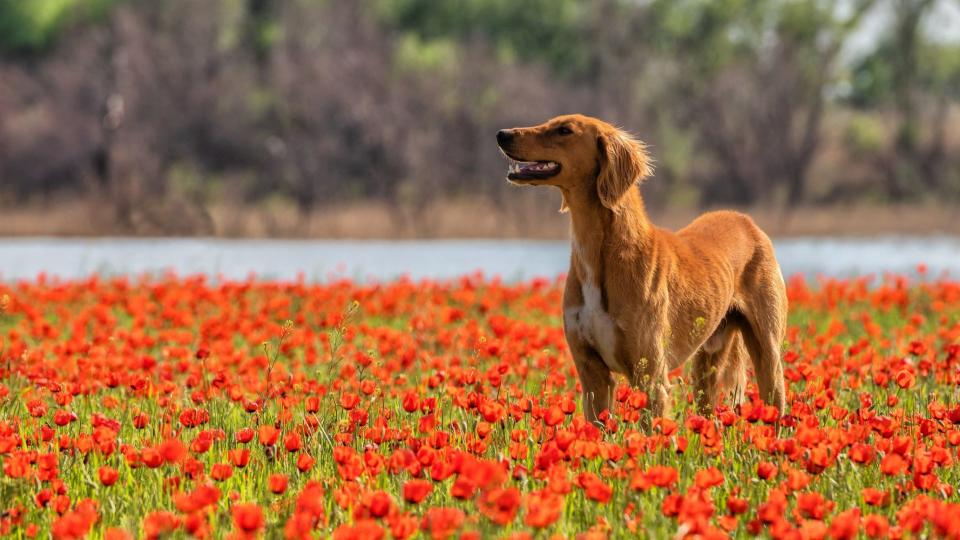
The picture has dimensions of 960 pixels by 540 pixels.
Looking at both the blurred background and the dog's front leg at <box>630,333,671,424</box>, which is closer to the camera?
the dog's front leg at <box>630,333,671,424</box>

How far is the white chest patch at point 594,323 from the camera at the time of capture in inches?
196

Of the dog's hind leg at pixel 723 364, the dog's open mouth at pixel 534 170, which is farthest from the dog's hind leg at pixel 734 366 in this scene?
the dog's open mouth at pixel 534 170

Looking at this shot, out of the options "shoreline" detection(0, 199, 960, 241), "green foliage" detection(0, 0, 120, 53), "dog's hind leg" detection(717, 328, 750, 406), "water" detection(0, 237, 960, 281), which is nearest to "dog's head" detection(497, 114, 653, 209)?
"dog's hind leg" detection(717, 328, 750, 406)

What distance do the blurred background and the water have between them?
223 cm

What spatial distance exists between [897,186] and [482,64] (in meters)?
14.9

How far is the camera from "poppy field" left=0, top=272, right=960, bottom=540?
3.04 metres

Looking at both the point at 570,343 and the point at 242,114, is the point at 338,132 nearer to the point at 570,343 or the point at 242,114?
the point at 242,114

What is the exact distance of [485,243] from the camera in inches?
1101

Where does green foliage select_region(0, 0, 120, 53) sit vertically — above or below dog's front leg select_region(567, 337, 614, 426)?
above

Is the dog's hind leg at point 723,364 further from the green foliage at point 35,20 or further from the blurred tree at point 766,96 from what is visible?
the green foliage at point 35,20

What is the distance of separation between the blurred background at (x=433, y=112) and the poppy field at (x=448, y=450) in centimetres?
2348

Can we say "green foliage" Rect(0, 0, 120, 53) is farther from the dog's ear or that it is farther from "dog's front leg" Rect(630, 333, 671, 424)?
"dog's front leg" Rect(630, 333, 671, 424)

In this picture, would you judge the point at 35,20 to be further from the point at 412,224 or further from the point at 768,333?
the point at 768,333

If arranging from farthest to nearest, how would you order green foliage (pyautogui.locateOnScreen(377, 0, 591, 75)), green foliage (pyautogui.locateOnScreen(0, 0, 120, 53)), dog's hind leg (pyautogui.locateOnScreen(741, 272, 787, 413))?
green foliage (pyautogui.locateOnScreen(377, 0, 591, 75))
green foliage (pyautogui.locateOnScreen(0, 0, 120, 53))
dog's hind leg (pyautogui.locateOnScreen(741, 272, 787, 413))
